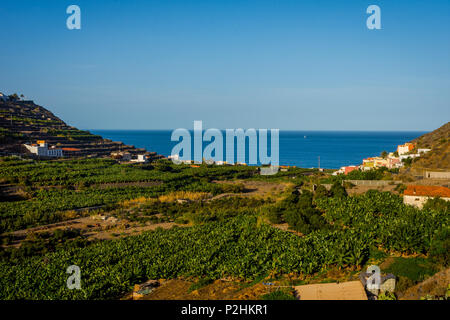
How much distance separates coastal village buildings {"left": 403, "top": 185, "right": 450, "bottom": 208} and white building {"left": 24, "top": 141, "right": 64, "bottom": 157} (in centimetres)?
5254

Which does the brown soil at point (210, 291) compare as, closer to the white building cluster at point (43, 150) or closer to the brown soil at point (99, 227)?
the brown soil at point (99, 227)

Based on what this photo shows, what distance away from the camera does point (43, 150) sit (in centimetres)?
5488

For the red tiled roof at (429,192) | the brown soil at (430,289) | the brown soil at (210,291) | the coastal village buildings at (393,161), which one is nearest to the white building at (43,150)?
the coastal village buildings at (393,161)

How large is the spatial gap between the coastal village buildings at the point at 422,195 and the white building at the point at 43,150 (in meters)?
52.5

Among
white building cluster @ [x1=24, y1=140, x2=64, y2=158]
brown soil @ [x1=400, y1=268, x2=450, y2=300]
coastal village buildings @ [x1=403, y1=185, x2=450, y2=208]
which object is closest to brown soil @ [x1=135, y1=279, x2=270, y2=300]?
brown soil @ [x1=400, y1=268, x2=450, y2=300]

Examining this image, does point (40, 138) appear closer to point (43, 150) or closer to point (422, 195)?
point (43, 150)

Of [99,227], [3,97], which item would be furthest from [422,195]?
[3,97]

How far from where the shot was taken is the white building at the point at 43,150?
54.2 m

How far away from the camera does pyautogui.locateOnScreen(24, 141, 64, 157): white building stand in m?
54.2

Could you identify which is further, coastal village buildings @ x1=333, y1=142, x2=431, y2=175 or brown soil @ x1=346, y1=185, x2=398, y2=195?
coastal village buildings @ x1=333, y1=142, x2=431, y2=175

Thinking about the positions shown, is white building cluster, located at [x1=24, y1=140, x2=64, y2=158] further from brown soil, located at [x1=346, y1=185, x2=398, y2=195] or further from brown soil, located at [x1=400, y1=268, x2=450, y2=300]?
brown soil, located at [x1=400, y1=268, x2=450, y2=300]

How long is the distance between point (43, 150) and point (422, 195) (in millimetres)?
54132
